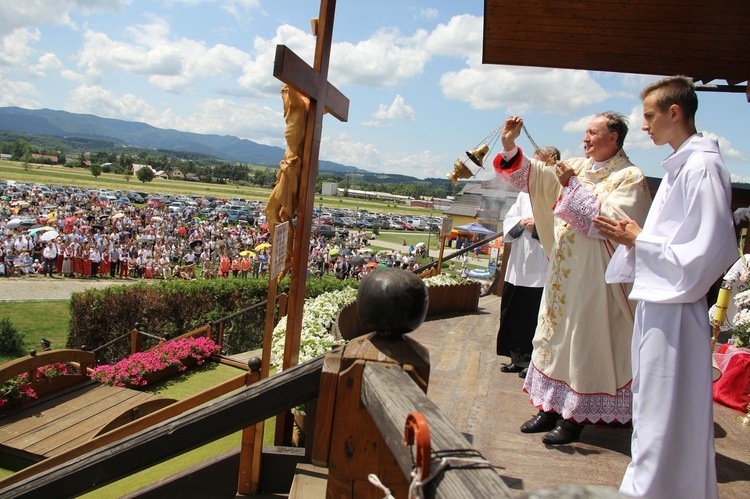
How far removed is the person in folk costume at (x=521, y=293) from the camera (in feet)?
17.2

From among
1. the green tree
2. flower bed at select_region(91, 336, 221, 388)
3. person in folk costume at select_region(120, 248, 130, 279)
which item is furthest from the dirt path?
the green tree

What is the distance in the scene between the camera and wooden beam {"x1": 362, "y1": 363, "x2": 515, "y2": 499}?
88 centimetres

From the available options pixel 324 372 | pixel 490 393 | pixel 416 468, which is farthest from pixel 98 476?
pixel 490 393

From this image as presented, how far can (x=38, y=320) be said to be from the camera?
16.3 m

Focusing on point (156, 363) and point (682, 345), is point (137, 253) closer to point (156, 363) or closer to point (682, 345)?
point (156, 363)

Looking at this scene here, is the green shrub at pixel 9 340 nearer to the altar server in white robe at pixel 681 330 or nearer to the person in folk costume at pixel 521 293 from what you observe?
the person in folk costume at pixel 521 293

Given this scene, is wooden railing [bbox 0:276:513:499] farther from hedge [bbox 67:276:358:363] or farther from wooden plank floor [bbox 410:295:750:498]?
hedge [bbox 67:276:358:363]

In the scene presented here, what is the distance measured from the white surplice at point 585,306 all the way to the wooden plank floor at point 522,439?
26cm

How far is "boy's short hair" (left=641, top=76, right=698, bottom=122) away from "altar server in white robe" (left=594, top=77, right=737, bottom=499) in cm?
16

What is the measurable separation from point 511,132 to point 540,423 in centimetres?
192

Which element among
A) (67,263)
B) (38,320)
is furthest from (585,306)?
(67,263)

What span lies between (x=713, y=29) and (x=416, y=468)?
17.6ft

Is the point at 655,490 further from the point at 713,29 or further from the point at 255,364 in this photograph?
the point at 713,29

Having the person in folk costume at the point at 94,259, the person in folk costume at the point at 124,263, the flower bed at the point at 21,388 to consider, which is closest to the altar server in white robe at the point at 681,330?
the flower bed at the point at 21,388
